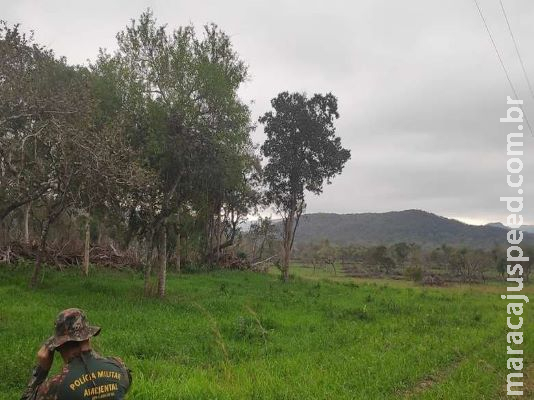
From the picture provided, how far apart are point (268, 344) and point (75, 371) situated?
850cm

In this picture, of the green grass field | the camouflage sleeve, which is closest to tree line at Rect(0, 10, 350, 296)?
the green grass field

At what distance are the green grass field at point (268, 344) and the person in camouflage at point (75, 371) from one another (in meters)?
3.71

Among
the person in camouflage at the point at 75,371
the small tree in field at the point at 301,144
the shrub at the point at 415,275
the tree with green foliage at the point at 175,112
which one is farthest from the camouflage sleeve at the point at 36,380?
the shrub at the point at 415,275

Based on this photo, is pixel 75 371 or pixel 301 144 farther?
pixel 301 144

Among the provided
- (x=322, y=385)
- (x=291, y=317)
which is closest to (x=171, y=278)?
(x=291, y=317)

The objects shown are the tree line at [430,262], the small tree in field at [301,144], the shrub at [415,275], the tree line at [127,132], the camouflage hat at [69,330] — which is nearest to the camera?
the camouflage hat at [69,330]

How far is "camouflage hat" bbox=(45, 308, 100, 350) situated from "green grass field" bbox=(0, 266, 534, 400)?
392 centimetres

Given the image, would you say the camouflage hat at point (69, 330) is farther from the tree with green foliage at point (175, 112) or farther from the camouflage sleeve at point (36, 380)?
the tree with green foliage at point (175, 112)

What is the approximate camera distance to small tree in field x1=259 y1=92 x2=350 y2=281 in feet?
111

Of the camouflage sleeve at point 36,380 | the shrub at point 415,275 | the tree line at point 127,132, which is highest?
the tree line at point 127,132

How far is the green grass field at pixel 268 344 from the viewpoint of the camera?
28.1 feet

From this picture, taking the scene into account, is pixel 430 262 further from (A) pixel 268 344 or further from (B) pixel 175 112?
(A) pixel 268 344

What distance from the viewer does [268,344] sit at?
11.9 meters

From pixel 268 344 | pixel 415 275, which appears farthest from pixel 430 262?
pixel 268 344
